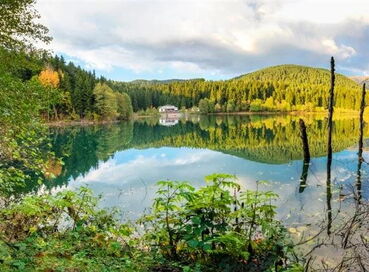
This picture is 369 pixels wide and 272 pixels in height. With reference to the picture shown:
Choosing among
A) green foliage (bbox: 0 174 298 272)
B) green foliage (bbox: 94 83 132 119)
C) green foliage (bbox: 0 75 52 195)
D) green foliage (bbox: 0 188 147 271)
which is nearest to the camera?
green foliage (bbox: 0 188 147 271)

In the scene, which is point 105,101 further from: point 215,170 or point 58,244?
point 58,244

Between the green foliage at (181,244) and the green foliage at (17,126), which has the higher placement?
the green foliage at (17,126)

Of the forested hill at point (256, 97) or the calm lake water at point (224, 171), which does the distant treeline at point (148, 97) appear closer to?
the forested hill at point (256, 97)

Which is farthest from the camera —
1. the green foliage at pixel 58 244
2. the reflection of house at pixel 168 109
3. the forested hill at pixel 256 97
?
Answer: the reflection of house at pixel 168 109

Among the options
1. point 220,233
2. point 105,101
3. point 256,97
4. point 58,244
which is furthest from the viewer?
point 256,97

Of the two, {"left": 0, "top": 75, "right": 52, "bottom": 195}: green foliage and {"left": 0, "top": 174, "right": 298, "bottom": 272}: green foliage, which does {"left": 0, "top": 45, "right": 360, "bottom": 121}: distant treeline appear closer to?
{"left": 0, "top": 75, "right": 52, "bottom": 195}: green foliage

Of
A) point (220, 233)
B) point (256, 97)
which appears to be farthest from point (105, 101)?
point (256, 97)

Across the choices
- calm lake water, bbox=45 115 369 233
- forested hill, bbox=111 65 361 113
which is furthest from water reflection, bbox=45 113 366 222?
forested hill, bbox=111 65 361 113

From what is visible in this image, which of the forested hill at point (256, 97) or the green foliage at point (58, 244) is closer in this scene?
the green foliage at point (58, 244)

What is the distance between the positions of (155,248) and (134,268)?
1.03 meters

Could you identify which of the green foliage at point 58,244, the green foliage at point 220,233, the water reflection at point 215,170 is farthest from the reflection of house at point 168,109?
the green foliage at point 220,233

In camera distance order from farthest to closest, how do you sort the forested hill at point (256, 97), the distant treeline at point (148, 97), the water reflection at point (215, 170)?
the forested hill at point (256, 97) → the distant treeline at point (148, 97) → the water reflection at point (215, 170)

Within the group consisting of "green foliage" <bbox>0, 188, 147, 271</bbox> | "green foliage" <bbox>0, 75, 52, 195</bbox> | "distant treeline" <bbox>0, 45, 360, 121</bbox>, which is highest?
"distant treeline" <bbox>0, 45, 360, 121</bbox>

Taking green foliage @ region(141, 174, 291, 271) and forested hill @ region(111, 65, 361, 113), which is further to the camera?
forested hill @ region(111, 65, 361, 113)
